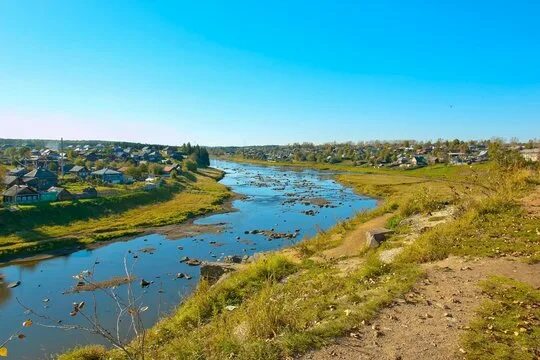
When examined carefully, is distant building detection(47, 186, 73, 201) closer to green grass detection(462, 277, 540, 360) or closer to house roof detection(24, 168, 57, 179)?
house roof detection(24, 168, 57, 179)

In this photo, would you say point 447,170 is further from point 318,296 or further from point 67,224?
point 318,296

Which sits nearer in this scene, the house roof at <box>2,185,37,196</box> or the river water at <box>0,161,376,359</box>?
the river water at <box>0,161,376,359</box>

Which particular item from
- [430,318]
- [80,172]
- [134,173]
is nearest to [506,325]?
[430,318]

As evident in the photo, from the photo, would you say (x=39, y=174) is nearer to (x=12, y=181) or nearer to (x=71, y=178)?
(x=12, y=181)

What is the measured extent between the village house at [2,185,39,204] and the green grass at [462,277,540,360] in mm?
49504

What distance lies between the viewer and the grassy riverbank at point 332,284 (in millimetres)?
6973

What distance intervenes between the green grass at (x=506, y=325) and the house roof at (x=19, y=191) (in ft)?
163

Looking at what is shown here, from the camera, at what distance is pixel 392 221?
1917 centimetres

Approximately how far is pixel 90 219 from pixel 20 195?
9023mm

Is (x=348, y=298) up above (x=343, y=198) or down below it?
above

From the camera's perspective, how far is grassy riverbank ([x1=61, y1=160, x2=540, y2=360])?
22.9ft

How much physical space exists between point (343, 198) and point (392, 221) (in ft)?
139

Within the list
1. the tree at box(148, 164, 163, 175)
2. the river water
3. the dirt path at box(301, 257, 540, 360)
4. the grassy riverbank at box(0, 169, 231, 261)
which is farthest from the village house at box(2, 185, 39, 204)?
the dirt path at box(301, 257, 540, 360)

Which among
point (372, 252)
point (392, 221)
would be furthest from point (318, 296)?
point (392, 221)
